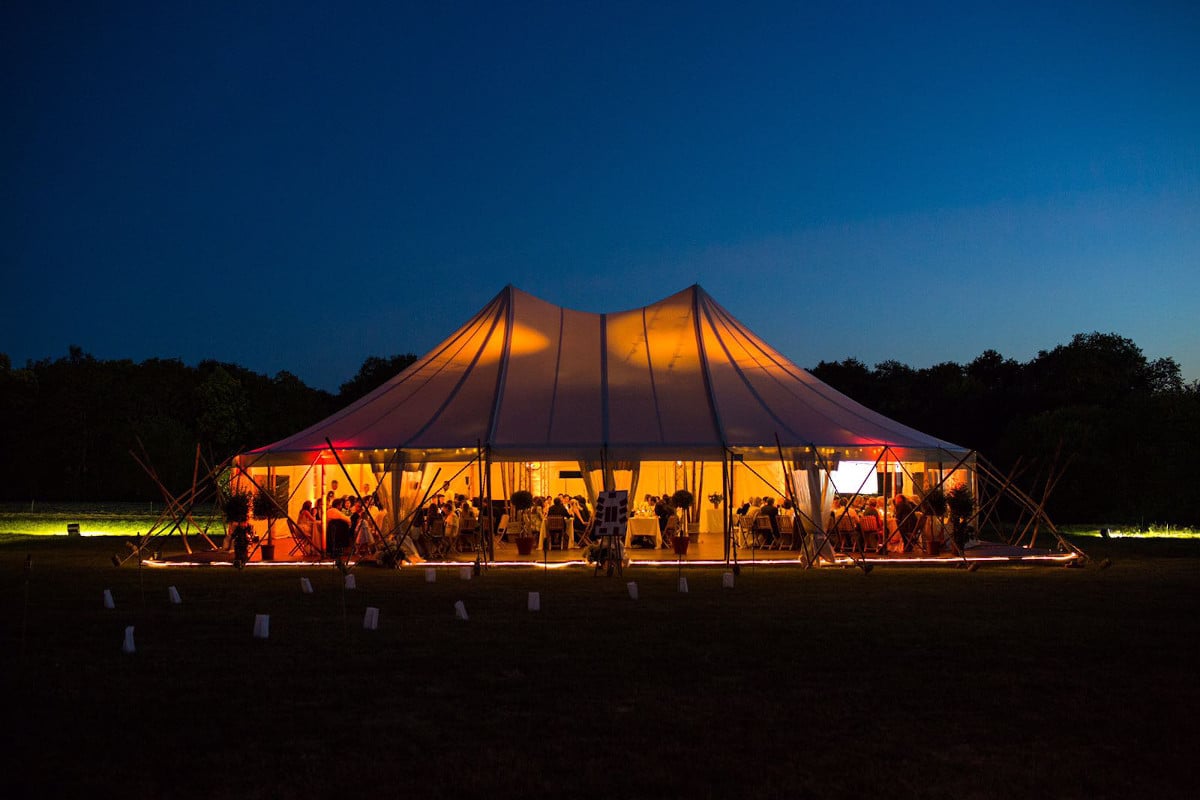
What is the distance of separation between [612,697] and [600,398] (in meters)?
10.8

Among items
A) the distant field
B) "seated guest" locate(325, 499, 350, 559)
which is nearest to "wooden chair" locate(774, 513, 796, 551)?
"seated guest" locate(325, 499, 350, 559)

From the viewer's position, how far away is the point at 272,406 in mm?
50062

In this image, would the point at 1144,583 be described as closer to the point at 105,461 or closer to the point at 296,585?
the point at 296,585

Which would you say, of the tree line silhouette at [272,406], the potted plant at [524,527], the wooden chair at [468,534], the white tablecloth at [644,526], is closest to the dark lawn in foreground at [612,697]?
the potted plant at [524,527]

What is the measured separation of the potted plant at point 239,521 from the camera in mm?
15133

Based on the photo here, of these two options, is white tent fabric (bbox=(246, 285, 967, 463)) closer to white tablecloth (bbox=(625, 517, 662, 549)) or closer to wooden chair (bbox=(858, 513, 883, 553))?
wooden chair (bbox=(858, 513, 883, 553))

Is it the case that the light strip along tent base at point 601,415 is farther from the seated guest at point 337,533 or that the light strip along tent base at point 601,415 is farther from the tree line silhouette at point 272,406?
the tree line silhouette at point 272,406

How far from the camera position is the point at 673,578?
13117mm

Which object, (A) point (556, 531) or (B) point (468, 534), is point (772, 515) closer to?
(A) point (556, 531)

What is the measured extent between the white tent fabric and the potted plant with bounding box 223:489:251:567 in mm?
1220

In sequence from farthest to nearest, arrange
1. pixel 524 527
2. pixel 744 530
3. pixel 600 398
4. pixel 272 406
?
pixel 272 406, pixel 744 530, pixel 600 398, pixel 524 527

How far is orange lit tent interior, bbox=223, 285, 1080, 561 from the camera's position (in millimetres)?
15336

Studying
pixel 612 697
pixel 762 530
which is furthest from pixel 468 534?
pixel 612 697

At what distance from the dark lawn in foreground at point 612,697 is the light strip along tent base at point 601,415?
4432 millimetres
